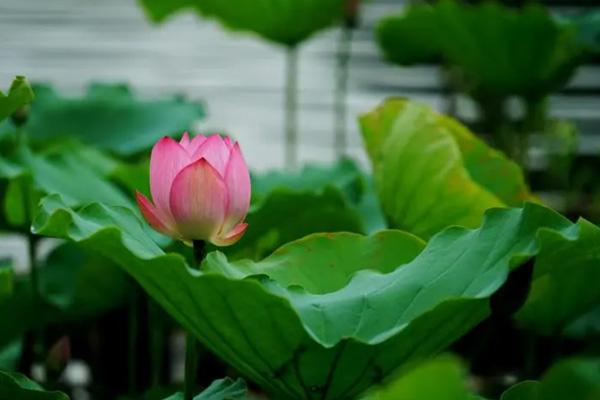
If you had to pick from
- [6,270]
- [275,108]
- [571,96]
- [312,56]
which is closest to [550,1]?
[571,96]

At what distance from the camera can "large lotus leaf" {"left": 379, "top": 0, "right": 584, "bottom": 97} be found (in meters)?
2.23

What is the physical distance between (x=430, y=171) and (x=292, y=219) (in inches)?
5.8

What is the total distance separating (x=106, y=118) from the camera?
7.02 ft

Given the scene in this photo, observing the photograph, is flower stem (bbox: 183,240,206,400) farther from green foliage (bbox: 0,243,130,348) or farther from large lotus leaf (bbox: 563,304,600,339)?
large lotus leaf (bbox: 563,304,600,339)

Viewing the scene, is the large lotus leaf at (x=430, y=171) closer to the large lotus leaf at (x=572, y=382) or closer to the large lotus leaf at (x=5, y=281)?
the large lotus leaf at (x=5, y=281)

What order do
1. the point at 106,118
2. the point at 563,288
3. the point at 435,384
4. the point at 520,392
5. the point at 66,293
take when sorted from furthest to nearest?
A: the point at 106,118 → the point at 66,293 → the point at 563,288 → the point at 520,392 → the point at 435,384

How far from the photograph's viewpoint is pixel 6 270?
3.65 ft

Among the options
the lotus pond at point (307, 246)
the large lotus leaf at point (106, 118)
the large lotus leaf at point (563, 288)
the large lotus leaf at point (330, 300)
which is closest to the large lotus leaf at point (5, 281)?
the lotus pond at point (307, 246)

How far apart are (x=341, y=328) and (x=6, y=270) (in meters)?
0.34

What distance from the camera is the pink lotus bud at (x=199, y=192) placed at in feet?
3.01

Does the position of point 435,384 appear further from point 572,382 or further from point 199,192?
point 199,192

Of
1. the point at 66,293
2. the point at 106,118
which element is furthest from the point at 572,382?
the point at 106,118

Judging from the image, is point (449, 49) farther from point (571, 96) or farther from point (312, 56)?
point (312, 56)

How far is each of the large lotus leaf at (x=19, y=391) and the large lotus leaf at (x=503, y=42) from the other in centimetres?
136
